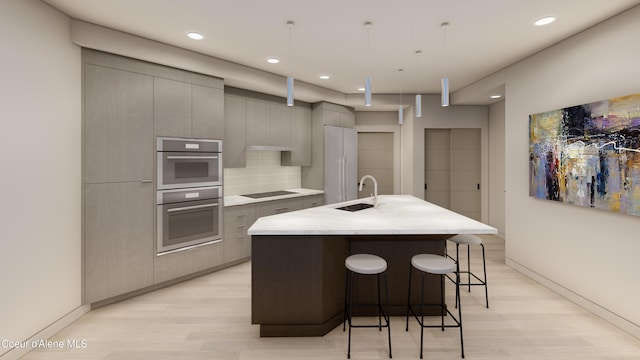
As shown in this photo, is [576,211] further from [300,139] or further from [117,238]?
[117,238]

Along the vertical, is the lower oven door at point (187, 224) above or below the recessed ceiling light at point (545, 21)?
below

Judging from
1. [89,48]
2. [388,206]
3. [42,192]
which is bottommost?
[388,206]

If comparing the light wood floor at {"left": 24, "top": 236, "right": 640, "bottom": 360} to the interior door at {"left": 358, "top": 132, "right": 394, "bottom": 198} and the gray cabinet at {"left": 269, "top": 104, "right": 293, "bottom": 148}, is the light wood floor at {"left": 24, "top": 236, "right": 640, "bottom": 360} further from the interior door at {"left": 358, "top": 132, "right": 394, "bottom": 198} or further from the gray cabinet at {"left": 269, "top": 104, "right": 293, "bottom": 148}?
the interior door at {"left": 358, "top": 132, "right": 394, "bottom": 198}

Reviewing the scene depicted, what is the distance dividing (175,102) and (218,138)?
672mm

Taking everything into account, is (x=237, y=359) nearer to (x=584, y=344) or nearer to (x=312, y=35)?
(x=584, y=344)

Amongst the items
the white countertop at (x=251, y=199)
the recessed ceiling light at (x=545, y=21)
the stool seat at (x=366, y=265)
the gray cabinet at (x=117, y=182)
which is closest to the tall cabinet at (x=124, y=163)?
the gray cabinet at (x=117, y=182)

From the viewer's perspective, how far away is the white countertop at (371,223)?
2262 millimetres

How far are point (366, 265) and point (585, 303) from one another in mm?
2447

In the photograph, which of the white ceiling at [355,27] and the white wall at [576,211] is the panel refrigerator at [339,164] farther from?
the white wall at [576,211]

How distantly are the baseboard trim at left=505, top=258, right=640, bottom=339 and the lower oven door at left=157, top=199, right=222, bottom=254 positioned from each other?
13.1ft

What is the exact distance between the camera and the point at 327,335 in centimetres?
253

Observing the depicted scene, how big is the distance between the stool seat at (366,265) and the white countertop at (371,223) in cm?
27

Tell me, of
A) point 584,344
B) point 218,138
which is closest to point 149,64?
point 218,138

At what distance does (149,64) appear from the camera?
336 cm
